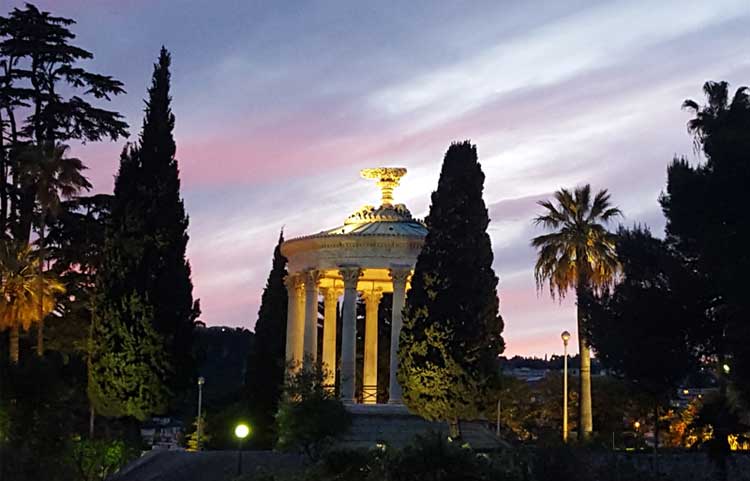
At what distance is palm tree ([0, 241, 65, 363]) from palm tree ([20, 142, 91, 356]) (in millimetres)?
1150

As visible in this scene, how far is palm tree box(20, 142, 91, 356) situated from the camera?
45.3 meters

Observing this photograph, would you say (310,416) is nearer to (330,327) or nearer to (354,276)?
(354,276)

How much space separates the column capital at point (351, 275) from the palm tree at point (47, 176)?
37.4 feet

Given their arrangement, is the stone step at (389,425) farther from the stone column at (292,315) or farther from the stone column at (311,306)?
the stone column at (292,315)

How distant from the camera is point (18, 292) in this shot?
42969mm

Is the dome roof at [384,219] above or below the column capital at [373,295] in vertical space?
above

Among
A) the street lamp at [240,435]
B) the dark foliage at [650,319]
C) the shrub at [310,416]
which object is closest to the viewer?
the dark foliage at [650,319]

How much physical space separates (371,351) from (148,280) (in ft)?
38.6

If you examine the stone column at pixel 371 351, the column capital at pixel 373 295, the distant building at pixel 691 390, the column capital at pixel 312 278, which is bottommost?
the distant building at pixel 691 390

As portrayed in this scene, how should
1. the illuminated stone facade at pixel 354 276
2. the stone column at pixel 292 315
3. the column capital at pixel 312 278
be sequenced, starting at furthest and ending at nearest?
the stone column at pixel 292 315 < the column capital at pixel 312 278 < the illuminated stone facade at pixel 354 276

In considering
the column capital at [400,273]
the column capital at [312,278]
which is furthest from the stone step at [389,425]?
the column capital at [312,278]

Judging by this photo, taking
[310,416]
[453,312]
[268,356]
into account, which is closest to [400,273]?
[453,312]

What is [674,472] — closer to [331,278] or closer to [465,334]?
[465,334]

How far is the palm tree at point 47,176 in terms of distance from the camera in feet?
149
